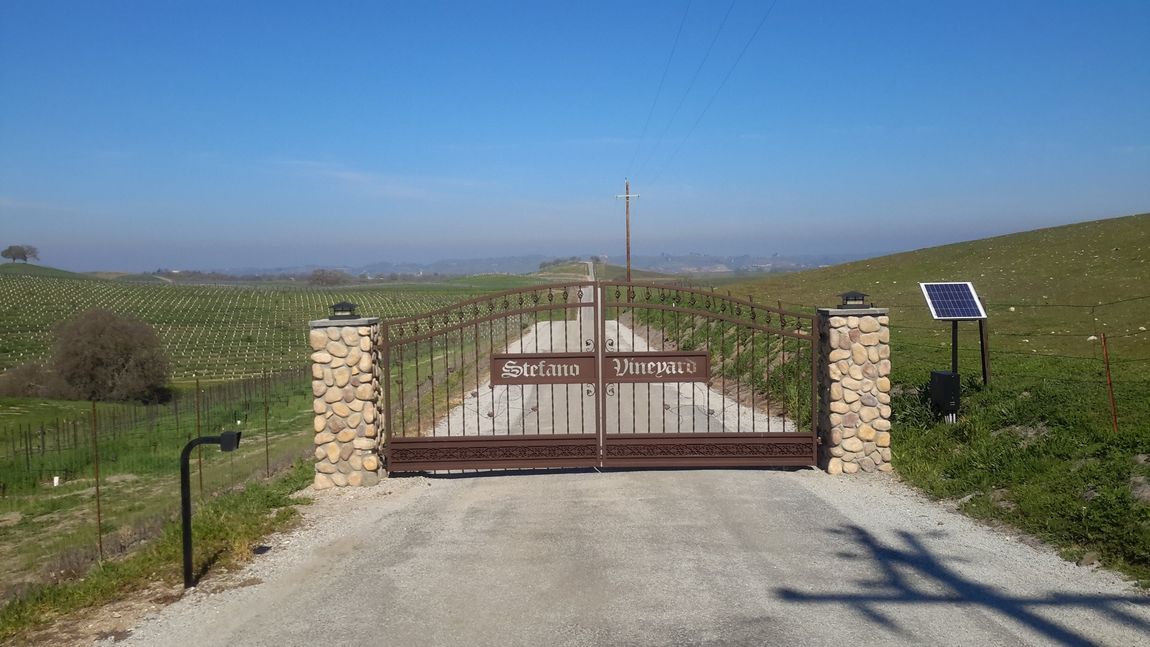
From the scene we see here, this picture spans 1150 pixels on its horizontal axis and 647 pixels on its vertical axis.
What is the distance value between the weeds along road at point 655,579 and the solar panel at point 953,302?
9.19 ft

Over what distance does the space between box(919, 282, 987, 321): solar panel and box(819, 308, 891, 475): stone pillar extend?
1324mm

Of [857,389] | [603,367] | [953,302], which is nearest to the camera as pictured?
[857,389]

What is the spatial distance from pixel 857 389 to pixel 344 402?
20.2ft

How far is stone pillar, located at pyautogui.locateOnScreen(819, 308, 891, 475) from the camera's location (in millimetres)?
9445

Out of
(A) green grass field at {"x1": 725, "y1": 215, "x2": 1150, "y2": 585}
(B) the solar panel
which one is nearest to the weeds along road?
(A) green grass field at {"x1": 725, "y1": 215, "x2": 1150, "y2": 585}

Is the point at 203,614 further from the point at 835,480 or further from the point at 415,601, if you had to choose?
the point at 835,480

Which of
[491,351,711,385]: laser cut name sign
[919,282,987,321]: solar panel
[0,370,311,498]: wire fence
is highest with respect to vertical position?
[919,282,987,321]: solar panel

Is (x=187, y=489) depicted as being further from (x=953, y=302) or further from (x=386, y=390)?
(x=953, y=302)

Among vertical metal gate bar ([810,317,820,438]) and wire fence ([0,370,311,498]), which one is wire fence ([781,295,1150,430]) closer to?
vertical metal gate bar ([810,317,820,438])

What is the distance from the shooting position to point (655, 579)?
6270mm

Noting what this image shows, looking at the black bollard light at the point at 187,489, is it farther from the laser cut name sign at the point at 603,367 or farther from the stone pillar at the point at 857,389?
the stone pillar at the point at 857,389

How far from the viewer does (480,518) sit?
26.4 feet

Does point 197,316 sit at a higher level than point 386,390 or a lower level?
lower

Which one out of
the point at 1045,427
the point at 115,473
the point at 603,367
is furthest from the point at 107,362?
the point at 1045,427
